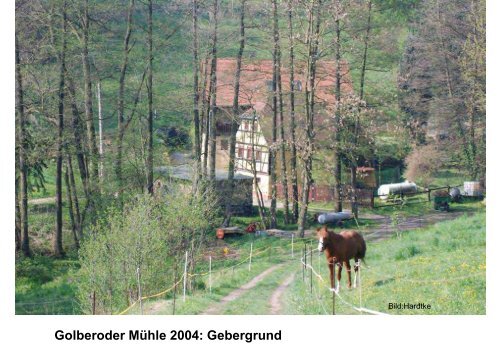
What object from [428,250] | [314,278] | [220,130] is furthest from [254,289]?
[220,130]

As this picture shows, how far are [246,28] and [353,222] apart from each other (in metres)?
11.3

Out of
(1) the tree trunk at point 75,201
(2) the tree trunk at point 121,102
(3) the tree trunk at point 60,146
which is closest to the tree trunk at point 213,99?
(2) the tree trunk at point 121,102

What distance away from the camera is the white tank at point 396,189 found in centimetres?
4730

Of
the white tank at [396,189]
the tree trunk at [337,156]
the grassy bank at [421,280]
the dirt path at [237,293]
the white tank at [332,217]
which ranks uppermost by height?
the tree trunk at [337,156]

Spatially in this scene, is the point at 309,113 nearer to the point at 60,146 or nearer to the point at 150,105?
the point at 150,105

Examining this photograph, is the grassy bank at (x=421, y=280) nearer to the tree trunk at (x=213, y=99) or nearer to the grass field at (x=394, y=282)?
the grass field at (x=394, y=282)

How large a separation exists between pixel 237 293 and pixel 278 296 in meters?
2.05

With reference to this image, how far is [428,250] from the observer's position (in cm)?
2759

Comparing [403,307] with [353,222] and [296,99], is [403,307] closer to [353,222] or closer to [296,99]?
[353,222]

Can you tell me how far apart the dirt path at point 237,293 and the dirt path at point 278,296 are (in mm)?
1076

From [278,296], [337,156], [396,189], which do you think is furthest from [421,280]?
[396,189]

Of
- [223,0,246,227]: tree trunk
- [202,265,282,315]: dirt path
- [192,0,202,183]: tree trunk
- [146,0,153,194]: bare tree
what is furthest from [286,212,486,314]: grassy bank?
[192,0,202,183]: tree trunk

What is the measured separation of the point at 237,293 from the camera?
88.4ft

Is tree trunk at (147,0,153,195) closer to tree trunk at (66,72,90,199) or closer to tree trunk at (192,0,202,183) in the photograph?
tree trunk at (192,0,202,183)
